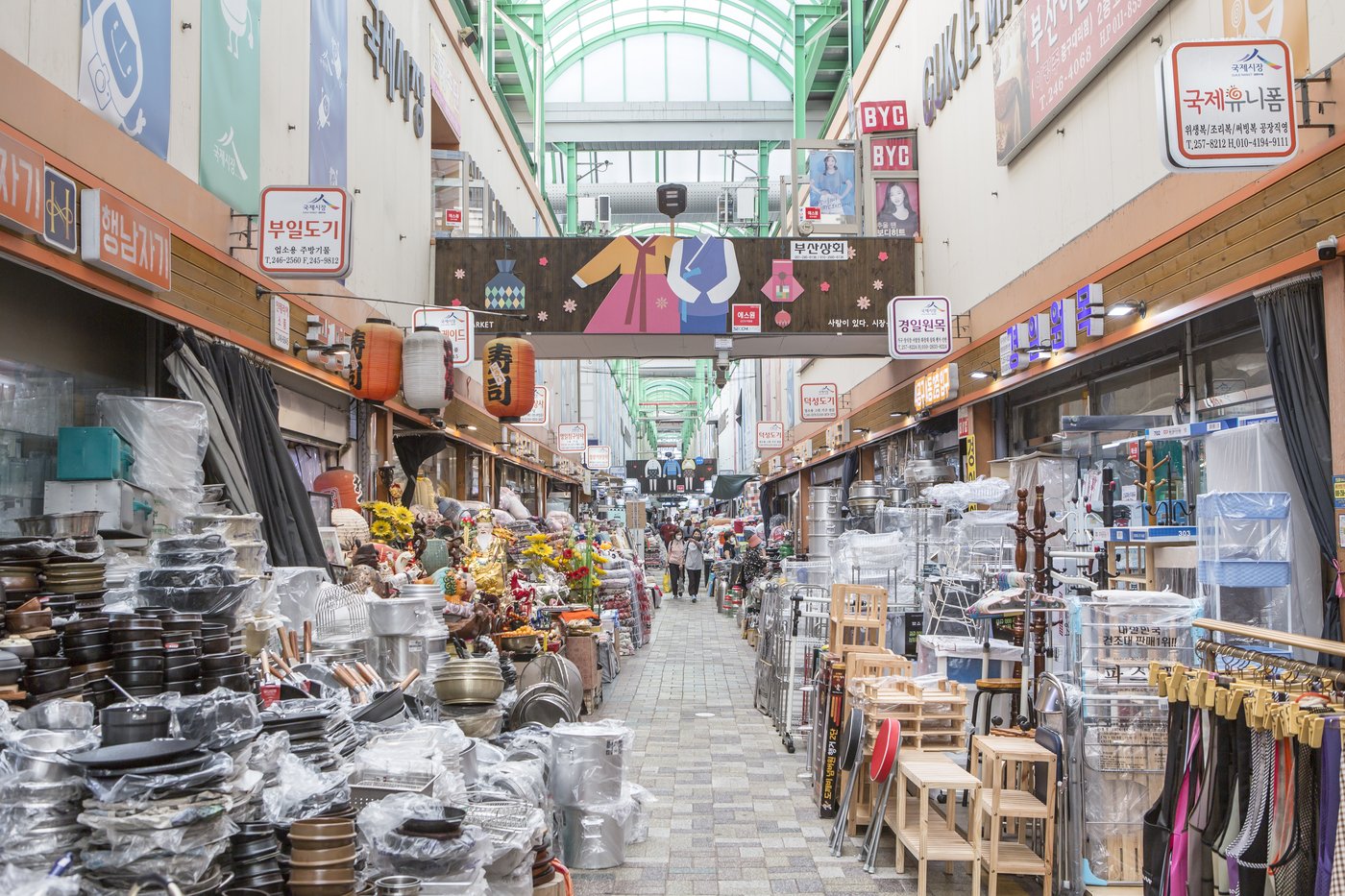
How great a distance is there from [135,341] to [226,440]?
2.58 feet

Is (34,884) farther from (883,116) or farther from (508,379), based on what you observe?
(883,116)

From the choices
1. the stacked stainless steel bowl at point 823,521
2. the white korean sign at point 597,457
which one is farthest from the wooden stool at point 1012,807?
the white korean sign at point 597,457

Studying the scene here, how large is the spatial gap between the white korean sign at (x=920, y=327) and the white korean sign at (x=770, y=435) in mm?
16672

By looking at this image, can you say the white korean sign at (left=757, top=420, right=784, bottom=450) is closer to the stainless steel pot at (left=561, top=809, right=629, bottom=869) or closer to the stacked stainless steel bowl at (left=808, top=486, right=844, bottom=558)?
the stacked stainless steel bowl at (left=808, top=486, right=844, bottom=558)

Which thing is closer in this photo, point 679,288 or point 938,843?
point 938,843

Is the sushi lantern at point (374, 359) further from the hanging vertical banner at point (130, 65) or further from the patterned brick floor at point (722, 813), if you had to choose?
the patterned brick floor at point (722, 813)

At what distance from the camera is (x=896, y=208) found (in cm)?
1461

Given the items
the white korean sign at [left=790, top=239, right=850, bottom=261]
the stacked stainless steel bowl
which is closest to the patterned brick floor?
the stacked stainless steel bowl

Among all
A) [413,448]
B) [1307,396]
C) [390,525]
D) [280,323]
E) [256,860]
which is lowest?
[256,860]

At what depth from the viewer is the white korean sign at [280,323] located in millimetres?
7718

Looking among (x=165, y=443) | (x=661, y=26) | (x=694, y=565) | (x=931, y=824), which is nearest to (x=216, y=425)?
(x=165, y=443)

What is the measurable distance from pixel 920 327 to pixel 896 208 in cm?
386

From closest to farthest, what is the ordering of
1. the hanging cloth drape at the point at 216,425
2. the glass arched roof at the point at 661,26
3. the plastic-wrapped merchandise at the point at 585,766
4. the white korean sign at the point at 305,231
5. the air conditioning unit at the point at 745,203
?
the plastic-wrapped merchandise at the point at 585,766
the hanging cloth drape at the point at 216,425
the white korean sign at the point at 305,231
the air conditioning unit at the point at 745,203
the glass arched roof at the point at 661,26

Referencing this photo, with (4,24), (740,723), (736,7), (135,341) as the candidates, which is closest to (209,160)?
(135,341)
